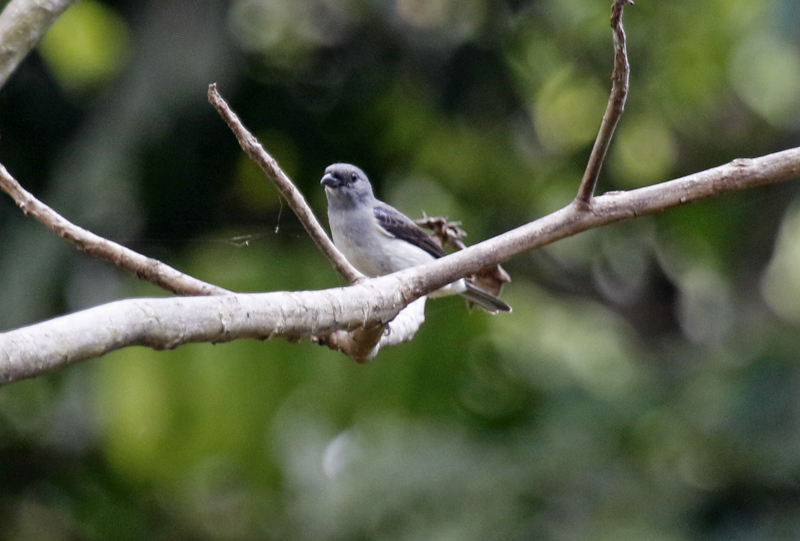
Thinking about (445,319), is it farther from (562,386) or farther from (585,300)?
(585,300)

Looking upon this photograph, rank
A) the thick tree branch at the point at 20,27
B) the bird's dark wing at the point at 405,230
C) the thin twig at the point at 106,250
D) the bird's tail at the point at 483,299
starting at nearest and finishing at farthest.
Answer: the thin twig at the point at 106,250 → the thick tree branch at the point at 20,27 → the bird's tail at the point at 483,299 → the bird's dark wing at the point at 405,230

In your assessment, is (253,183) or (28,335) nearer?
(28,335)

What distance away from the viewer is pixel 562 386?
19.6ft

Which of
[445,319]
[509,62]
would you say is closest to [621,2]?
[445,319]

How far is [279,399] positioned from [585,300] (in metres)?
2.97

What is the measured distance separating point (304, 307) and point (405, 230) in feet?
9.52

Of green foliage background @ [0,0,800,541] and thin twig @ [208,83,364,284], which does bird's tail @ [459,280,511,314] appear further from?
thin twig @ [208,83,364,284]

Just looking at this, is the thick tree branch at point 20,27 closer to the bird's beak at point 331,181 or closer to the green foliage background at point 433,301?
the green foliage background at point 433,301

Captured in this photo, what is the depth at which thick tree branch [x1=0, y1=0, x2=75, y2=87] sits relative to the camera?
2543 mm

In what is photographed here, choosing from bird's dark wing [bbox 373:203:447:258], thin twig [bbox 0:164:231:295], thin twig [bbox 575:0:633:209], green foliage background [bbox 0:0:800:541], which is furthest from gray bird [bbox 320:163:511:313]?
thin twig [bbox 0:164:231:295]

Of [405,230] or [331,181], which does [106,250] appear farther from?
[405,230]

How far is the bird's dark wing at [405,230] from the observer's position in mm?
5055

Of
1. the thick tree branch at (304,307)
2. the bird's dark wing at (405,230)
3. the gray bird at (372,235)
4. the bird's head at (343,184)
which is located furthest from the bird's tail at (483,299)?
the thick tree branch at (304,307)

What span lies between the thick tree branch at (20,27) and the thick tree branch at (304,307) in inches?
43.2
